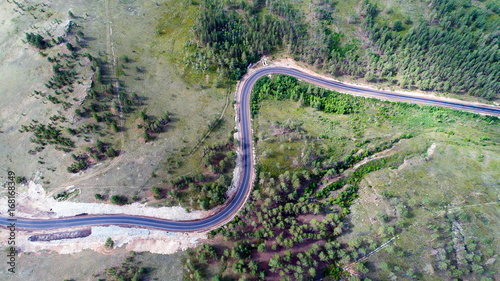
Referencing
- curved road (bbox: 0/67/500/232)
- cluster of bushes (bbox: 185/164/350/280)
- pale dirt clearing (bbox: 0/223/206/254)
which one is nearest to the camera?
cluster of bushes (bbox: 185/164/350/280)

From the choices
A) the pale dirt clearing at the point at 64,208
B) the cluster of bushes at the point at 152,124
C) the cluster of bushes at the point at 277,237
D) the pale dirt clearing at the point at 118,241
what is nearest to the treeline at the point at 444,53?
the cluster of bushes at the point at 277,237

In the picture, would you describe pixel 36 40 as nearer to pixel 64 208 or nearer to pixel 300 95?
pixel 64 208

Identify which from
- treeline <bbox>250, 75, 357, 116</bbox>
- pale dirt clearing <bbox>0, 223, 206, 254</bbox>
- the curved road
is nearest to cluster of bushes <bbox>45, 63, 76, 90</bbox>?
the curved road

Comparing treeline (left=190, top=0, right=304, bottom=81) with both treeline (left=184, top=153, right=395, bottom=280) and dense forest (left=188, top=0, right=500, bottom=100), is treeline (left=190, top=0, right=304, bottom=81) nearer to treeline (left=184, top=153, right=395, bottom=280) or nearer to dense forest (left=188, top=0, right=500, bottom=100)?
dense forest (left=188, top=0, right=500, bottom=100)

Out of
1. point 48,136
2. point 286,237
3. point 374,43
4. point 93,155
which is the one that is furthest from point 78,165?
point 374,43

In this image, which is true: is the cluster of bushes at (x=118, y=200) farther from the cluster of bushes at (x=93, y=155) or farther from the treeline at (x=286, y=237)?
the treeline at (x=286, y=237)

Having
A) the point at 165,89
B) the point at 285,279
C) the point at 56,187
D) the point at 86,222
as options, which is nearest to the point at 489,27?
the point at 285,279

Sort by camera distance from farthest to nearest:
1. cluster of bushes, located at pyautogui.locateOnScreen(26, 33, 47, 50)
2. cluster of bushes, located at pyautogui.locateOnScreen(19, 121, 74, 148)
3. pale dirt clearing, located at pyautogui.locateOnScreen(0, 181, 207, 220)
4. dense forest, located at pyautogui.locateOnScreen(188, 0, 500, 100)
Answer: dense forest, located at pyautogui.locateOnScreen(188, 0, 500, 100) < cluster of bushes, located at pyautogui.locateOnScreen(26, 33, 47, 50) < cluster of bushes, located at pyautogui.locateOnScreen(19, 121, 74, 148) < pale dirt clearing, located at pyautogui.locateOnScreen(0, 181, 207, 220)
